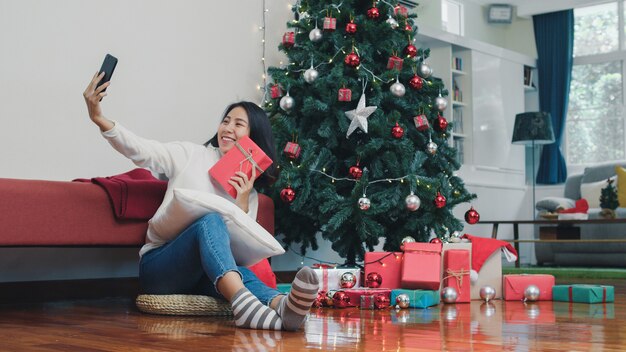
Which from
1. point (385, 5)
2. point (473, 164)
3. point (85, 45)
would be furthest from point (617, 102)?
point (85, 45)

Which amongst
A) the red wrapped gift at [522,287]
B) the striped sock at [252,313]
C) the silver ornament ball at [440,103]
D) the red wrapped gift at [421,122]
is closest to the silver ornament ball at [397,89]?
the red wrapped gift at [421,122]

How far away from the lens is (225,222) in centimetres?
242

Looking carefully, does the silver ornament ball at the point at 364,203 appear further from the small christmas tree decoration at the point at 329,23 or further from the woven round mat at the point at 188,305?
the woven round mat at the point at 188,305

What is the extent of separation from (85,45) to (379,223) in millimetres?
1556

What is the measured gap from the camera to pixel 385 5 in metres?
3.90

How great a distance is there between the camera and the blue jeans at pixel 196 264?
224 cm

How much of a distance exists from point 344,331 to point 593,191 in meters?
5.24

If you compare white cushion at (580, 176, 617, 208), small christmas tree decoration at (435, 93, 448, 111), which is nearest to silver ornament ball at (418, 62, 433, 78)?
small christmas tree decoration at (435, 93, 448, 111)

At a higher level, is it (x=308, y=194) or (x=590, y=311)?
(x=308, y=194)

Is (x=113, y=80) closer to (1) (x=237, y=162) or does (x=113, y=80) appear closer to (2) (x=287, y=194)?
(2) (x=287, y=194)

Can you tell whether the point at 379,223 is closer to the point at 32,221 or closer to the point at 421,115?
the point at 421,115

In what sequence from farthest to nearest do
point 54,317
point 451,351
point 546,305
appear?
point 546,305 → point 54,317 → point 451,351

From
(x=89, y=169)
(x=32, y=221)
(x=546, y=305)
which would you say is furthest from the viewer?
(x=89, y=169)

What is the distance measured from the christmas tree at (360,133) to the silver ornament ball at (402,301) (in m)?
0.69
